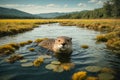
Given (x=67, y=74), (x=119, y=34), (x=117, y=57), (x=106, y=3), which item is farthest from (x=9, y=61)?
(x=106, y=3)

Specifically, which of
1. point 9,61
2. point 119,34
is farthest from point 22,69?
point 119,34

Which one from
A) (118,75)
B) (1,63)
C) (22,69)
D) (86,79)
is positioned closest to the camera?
(86,79)

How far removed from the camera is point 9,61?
10.4 metres

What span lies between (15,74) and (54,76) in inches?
83.0

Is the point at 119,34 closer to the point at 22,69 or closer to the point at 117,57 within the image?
the point at 117,57

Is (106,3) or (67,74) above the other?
(106,3)

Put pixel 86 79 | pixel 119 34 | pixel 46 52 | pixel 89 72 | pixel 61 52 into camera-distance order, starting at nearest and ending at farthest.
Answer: pixel 86 79, pixel 89 72, pixel 61 52, pixel 46 52, pixel 119 34

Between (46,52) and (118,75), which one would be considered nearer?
(118,75)

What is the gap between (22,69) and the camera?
8.94m

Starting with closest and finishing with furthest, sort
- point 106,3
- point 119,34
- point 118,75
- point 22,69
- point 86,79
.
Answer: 1. point 86,79
2. point 118,75
3. point 22,69
4. point 119,34
5. point 106,3

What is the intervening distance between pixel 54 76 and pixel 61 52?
3.39 metres

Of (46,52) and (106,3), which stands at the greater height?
(106,3)

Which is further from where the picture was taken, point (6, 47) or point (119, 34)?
point (119, 34)

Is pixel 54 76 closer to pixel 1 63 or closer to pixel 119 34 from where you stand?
pixel 1 63
